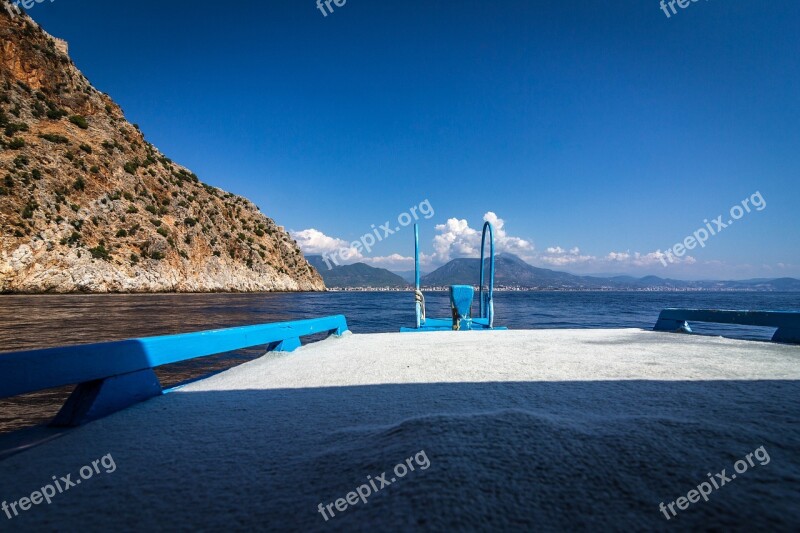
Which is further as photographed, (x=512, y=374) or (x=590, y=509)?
(x=512, y=374)

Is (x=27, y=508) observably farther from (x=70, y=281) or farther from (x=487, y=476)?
(x=70, y=281)

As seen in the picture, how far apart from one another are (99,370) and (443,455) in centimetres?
205

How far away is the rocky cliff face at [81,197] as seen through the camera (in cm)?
3198

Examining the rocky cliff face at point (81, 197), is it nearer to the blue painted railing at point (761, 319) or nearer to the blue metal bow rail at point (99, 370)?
the blue metal bow rail at point (99, 370)

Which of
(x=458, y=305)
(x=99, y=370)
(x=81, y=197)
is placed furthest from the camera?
(x=81, y=197)

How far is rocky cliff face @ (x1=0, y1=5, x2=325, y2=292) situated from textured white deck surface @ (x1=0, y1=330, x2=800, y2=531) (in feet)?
133

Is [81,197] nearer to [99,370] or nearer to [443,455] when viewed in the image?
[99,370]

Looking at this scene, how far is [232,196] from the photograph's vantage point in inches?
3110

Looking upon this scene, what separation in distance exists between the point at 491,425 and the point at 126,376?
2.33 metres

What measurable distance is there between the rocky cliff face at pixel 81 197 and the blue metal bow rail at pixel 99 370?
3946 cm

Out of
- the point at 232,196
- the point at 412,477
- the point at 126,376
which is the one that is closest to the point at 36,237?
the point at 126,376

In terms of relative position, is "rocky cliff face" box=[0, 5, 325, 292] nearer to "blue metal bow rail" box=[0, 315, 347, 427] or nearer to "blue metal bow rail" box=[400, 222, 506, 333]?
"blue metal bow rail" box=[400, 222, 506, 333]

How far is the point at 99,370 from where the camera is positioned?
6.81 feet

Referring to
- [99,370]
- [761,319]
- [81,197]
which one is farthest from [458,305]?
[81,197]
